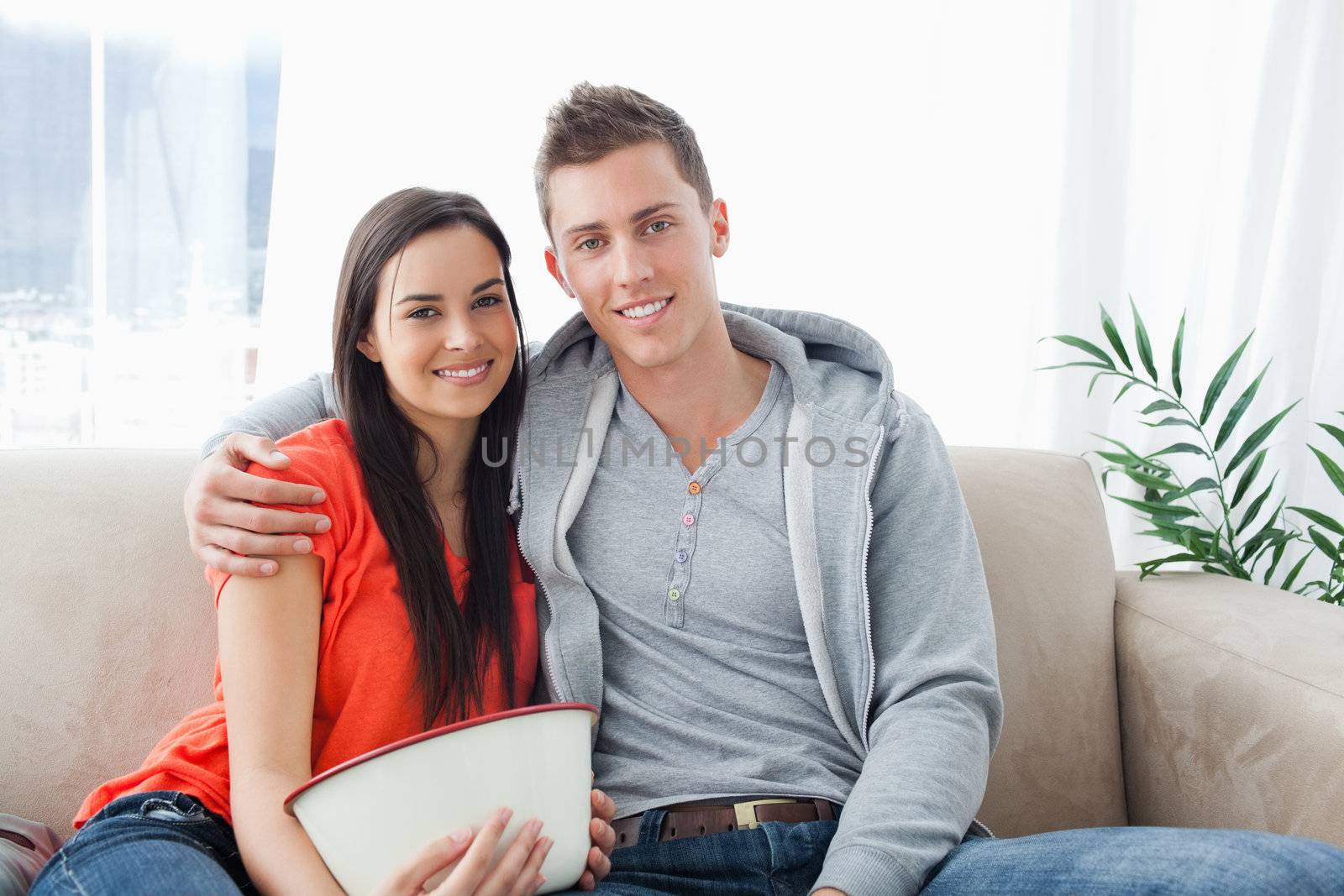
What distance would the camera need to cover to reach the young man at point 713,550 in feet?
3.75

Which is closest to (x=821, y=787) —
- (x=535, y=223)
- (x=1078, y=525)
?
(x=1078, y=525)

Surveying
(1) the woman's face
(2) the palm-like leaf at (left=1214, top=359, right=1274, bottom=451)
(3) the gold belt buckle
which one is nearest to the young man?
(3) the gold belt buckle

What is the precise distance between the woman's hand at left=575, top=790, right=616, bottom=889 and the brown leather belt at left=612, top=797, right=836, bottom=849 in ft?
0.24

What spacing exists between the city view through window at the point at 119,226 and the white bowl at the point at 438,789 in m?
1.44

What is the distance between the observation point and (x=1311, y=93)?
7.20ft

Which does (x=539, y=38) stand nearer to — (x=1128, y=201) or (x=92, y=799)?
(x=1128, y=201)

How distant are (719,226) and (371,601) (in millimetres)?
707

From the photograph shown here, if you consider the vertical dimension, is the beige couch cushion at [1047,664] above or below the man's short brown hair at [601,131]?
below

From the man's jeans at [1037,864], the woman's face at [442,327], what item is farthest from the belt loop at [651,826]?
the woman's face at [442,327]

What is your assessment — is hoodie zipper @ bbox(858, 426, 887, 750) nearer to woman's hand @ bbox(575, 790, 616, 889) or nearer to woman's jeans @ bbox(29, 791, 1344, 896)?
Result: woman's jeans @ bbox(29, 791, 1344, 896)

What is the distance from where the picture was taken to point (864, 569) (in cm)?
126

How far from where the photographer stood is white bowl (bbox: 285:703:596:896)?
812 millimetres

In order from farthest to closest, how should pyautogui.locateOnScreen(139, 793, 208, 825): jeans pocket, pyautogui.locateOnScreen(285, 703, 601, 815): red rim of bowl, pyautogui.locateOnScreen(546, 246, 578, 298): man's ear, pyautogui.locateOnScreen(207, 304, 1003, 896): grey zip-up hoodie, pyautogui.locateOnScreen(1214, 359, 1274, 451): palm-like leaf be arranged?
pyautogui.locateOnScreen(1214, 359, 1274, 451): palm-like leaf
pyautogui.locateOnScreen(546, 246, 578, 298): man's ear
pyautogui.locateOnScreen(207, 304, 1003, 896): grey zip-up hoodie
pyautogui.locateOnScreen(139, 793, 208, 825): jeans pocket
pyautogui.locateOnScreen(285, 703, 601, 815): red rim of bowl

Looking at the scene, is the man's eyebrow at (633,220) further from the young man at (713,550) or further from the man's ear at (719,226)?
the man's ear at (719,226)
